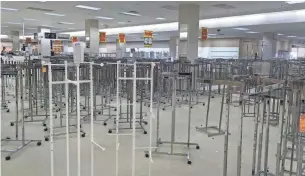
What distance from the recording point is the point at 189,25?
9.52 metres

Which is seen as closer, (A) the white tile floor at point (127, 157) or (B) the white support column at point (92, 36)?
(A) the white tile floor at point (127, 157)

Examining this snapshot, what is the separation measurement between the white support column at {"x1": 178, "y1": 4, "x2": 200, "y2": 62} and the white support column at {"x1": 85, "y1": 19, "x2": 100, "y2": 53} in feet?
21.2

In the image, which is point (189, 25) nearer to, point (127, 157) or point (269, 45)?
point (127, 157)

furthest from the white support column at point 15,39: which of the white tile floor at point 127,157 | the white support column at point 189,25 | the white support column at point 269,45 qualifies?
the white tile floor at point 127,157

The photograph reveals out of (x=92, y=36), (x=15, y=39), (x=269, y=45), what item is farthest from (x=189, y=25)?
(x=15, y=39)

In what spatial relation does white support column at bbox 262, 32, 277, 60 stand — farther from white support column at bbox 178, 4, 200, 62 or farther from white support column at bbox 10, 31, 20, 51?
white support column at bbox 10, 31, 20, 51

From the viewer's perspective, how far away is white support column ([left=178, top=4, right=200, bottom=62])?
9.49m

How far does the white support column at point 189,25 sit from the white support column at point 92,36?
254 inches

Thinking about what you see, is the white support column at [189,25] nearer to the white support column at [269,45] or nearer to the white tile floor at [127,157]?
the white tile floor at [127,157]

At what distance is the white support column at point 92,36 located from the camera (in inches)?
570

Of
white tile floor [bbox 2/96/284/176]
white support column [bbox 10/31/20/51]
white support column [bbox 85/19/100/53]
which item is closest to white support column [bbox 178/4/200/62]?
white tile floor [bbox 2/96/284/176]

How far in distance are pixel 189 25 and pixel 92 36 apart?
686cm

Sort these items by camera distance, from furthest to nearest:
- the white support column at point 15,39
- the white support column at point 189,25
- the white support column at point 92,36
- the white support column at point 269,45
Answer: the white support column at point 15,39 < the white support column at point 269,45 < the white support column at point 92,36 < the white support column at point 189,25

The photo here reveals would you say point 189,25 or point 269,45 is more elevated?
point 269,45
